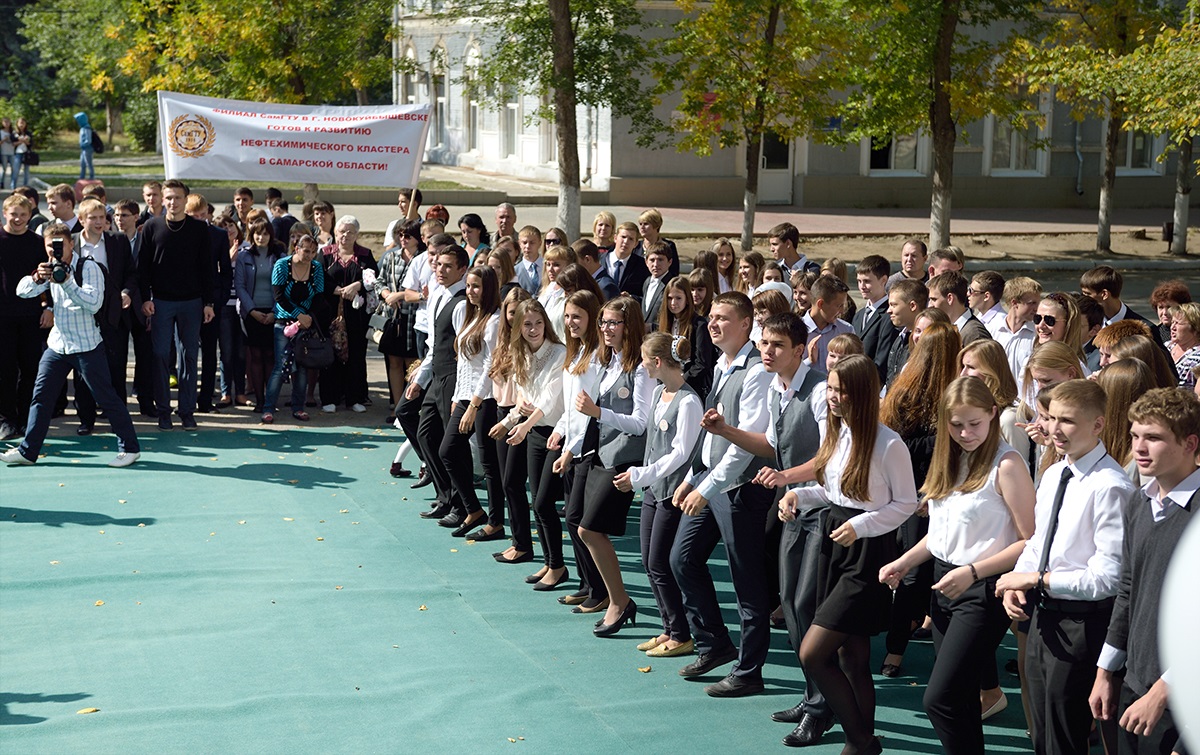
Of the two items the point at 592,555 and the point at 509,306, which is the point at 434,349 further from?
the point at 592,555

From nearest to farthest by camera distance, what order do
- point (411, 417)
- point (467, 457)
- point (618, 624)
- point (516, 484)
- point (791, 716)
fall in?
point (791, 716) < point (618, 624) < point (516, 484) < point (467, 457) < point (411, 417)

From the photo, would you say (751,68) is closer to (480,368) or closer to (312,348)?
(312,348)

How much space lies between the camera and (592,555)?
7.26 meters

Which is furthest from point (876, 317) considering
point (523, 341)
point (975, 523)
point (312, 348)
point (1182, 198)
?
point (1182, 198)

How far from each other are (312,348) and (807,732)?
299 inches

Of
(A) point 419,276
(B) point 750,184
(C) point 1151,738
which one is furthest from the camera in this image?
(B) point 750,184

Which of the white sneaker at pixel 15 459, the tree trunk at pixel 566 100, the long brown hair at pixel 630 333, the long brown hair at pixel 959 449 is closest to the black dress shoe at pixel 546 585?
the long brown hair at pixel 630 333

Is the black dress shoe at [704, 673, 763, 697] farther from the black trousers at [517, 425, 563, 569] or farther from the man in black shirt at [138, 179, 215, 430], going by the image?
the man in black shirt at [138, 179, 215, 430]

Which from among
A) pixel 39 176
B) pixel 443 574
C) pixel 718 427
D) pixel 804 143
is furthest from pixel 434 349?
pixel 39 176

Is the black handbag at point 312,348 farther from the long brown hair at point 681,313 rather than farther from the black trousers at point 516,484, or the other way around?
the long brown hair at point 681,313

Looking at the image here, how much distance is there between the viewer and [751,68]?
928 inches

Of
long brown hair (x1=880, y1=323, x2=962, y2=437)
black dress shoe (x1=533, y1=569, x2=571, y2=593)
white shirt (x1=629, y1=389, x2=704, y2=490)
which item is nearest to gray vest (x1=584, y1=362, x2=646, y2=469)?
white shirt (x1=629, y1=389, x2=704, y2=490)

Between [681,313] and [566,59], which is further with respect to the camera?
[566,59]

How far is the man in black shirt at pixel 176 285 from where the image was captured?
11922 mm
